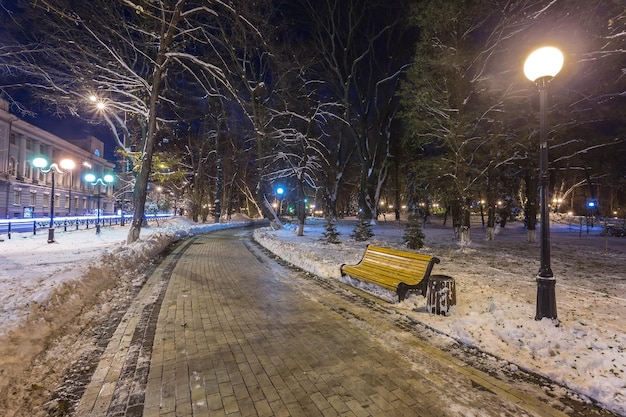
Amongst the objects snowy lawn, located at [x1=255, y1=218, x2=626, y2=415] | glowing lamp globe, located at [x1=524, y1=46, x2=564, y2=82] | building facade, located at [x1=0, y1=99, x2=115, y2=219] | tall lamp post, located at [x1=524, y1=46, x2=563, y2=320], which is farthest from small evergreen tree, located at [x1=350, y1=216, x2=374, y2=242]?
building facade, located at [x1=0, y1=99, x2=115, y2=219]

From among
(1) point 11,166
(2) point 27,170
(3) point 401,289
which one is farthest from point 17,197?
(3) point 401,289

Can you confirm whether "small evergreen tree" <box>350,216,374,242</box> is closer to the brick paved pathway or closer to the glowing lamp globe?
the brick paved pathway

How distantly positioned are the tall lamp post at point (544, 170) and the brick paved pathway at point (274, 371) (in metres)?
2.09

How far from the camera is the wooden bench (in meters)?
6.28

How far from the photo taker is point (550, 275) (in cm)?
512

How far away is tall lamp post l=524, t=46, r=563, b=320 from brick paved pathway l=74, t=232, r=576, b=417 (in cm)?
209

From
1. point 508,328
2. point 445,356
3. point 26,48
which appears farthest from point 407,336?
point 26,48

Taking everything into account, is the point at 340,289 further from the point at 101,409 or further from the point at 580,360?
the point at 101,409

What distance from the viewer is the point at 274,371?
3.85 meters

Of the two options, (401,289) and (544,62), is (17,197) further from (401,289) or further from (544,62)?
(544,62)

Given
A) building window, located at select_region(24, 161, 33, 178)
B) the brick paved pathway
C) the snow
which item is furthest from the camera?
building window, located at select_region(24, 161, 33, 178)

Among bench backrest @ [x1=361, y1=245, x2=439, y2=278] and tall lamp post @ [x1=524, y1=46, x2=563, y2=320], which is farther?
bench backrest @ [x1=361, y1=245, x2=439, y2=278]

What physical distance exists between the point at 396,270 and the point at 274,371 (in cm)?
402

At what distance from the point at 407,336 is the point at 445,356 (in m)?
0.70
